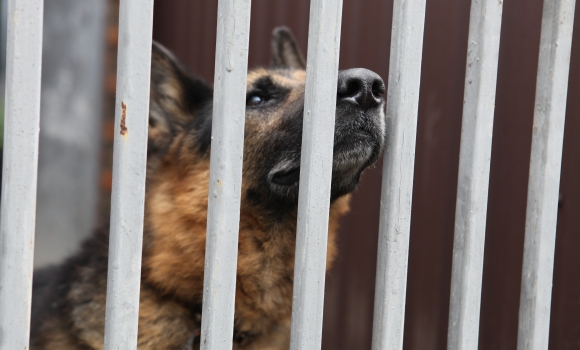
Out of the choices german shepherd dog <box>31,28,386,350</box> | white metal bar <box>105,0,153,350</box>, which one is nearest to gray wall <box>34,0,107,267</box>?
german shepherd dog <box>31,28,386,350</box>

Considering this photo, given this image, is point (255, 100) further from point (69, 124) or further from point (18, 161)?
point (69, 124)

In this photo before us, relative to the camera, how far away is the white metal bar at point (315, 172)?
1423 millimetres

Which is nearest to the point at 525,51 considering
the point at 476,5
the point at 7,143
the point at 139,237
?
the point at 476,5

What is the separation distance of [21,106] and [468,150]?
129 centimetres

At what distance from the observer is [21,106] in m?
1.15

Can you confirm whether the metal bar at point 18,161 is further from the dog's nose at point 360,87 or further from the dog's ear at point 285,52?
the dog's ear at point 285,52

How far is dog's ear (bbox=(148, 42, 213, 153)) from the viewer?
2893 millimetres

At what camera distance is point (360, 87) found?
6.33ft

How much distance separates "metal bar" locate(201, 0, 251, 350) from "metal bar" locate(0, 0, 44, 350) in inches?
16.6

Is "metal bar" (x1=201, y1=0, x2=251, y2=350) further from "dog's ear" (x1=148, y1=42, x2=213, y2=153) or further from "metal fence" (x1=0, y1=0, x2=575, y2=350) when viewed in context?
"dog's ear" (x1=148, y1=42, x2=213, y2=153)

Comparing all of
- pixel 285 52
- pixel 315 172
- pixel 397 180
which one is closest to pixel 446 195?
pixel 285 52

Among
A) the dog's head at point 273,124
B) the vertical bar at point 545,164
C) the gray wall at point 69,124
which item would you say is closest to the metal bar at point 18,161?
the dog's head at point 273,124

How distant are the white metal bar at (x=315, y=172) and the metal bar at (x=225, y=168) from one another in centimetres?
19

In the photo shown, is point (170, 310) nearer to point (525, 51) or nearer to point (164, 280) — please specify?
point (164, 280)
